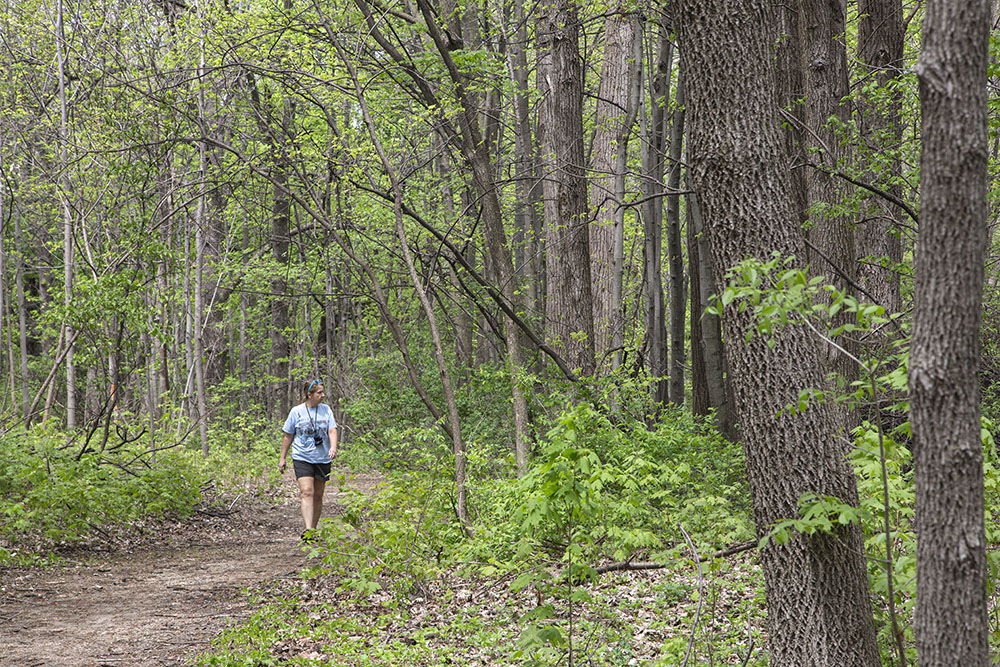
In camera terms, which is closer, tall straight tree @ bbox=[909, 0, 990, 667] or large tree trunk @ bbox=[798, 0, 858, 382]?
tall straight tree @ bbox=[909, 0, 990, 667]

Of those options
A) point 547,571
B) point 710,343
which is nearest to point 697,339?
point 710,343

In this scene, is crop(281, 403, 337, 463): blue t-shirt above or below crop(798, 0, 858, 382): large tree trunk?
below

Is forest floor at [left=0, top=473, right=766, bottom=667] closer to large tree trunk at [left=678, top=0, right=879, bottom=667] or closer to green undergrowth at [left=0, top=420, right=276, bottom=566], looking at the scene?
green undergrowth at [left=0, top=420, right=276, bottom=566]

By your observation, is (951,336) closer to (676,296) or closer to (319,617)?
(319,617)

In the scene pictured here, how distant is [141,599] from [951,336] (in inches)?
276

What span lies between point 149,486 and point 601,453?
6107mm

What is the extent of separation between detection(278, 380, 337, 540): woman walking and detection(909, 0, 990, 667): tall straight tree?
7.29m

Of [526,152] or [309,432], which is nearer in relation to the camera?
[309,432]

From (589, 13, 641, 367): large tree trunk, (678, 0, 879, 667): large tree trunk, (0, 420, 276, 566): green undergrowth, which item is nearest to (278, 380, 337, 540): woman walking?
(0, 420, 276, 566): green undergrowth

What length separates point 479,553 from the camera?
22.0 ft

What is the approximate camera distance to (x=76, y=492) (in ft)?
30.1

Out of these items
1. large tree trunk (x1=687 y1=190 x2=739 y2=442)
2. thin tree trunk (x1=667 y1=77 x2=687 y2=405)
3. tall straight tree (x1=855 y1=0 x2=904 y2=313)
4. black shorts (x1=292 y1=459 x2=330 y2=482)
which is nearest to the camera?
tall straight tree (x1=855 y1=0 x2=904 y2=313)

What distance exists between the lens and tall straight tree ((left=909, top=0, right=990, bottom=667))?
235 cm

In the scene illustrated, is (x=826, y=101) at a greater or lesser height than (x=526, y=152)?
lesser
